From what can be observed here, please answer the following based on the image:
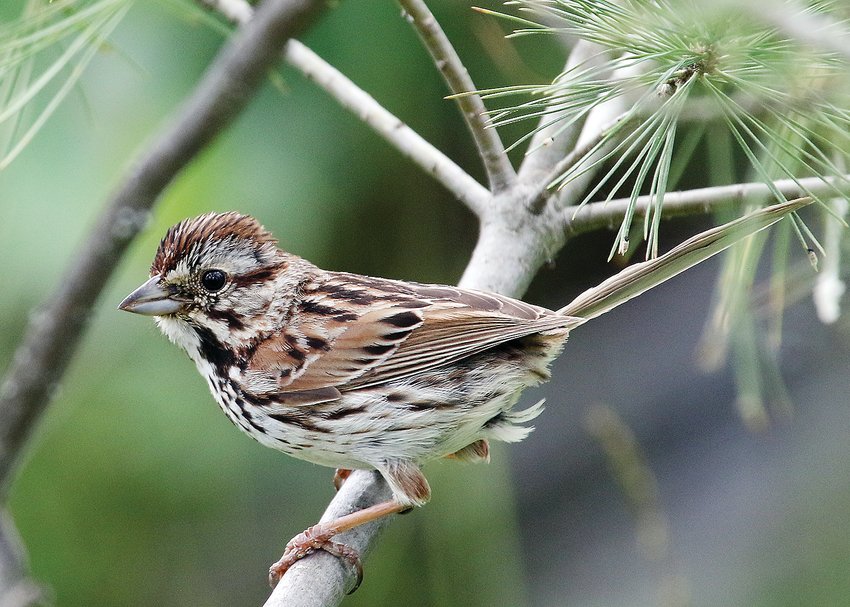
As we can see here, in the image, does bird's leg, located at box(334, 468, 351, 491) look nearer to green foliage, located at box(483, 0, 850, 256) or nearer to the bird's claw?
the bird's claw

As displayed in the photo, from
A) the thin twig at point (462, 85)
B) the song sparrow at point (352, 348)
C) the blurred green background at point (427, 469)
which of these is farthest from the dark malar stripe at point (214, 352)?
the blurred green background at point (427, 469)

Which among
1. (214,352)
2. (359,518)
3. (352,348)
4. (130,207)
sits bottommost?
(359,518)

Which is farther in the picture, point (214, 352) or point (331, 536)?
point (214, 352)

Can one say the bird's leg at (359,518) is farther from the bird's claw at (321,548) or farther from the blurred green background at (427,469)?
the blurred green background at (427,469)

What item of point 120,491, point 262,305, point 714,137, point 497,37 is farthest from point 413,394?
point 120,491

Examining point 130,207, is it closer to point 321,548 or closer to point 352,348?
point 321,548

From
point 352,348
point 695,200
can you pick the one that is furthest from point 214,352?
point 695,200

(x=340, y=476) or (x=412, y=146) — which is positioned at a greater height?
(x=412, y=146)
